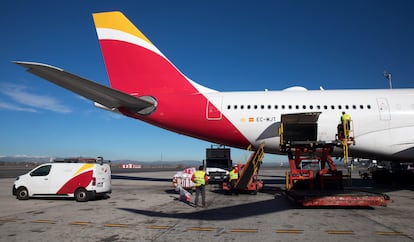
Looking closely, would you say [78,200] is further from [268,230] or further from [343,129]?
[343,129]

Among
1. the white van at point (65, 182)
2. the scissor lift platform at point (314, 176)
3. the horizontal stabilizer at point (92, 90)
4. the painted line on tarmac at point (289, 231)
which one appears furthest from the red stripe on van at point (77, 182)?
the painted line on tarmac at point (289, 231)

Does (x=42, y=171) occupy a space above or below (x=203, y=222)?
above

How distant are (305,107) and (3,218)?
12994mm

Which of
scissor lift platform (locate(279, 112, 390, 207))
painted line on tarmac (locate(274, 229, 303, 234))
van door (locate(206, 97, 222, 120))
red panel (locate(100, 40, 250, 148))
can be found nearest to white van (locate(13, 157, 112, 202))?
red panel (locate(100, 40, 250, 148))

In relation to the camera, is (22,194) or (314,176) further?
(22,194)

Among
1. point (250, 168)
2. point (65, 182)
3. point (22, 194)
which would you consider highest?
point (250, 168)

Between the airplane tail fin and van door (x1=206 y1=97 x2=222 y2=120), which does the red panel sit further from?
van door (x1=206 y1=97 x2=222 y2=120)

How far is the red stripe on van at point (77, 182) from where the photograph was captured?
12.8 metres

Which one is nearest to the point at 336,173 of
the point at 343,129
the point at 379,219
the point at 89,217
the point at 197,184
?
the point at 343,129

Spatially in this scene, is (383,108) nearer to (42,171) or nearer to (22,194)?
(42,171)

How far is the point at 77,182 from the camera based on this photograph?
503 inches

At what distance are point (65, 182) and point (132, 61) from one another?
22.3ft

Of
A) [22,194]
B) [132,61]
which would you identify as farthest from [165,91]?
[22,194]

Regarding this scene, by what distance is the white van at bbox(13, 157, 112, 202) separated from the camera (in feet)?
41.8
